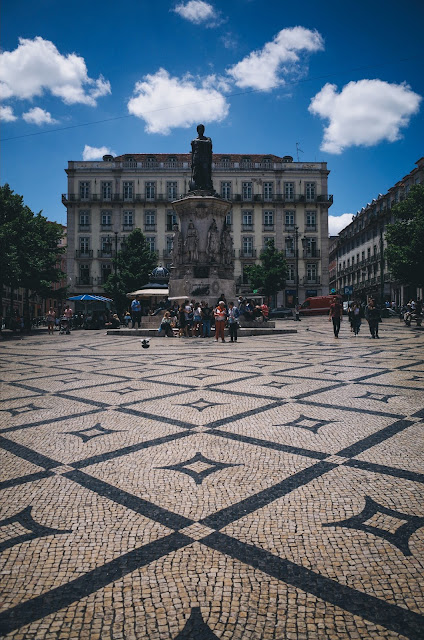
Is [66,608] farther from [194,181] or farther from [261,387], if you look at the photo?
[194,181]

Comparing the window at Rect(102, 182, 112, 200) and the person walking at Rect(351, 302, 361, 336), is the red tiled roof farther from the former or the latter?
the person walking at Rect(351, 302, 361, 336)

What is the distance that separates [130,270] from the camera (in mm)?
42750

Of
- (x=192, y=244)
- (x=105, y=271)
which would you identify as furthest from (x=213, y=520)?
(x=105, y=271)

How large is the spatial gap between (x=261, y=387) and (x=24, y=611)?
4.52 meters

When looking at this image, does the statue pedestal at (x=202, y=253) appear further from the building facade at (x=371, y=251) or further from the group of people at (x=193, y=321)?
the building facade at (x=371, y=251)

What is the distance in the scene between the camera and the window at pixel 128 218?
52.2 metres

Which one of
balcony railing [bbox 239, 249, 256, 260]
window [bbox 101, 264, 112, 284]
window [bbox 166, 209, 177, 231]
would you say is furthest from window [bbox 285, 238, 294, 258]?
window [bbox 101, 264, 112, 284]

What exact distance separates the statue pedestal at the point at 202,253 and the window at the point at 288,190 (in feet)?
117

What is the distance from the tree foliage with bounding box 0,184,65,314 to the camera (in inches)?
752

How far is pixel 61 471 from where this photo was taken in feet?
9.64

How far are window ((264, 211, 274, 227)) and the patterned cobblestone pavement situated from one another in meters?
49.7

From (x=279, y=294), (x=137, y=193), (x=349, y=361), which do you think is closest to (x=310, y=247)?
(x=279, y=294)

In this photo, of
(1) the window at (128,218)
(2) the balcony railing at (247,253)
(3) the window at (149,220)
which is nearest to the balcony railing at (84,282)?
(1) the window at (128,218)

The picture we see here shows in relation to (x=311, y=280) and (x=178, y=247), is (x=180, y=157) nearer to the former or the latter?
(x=311, y=280)
